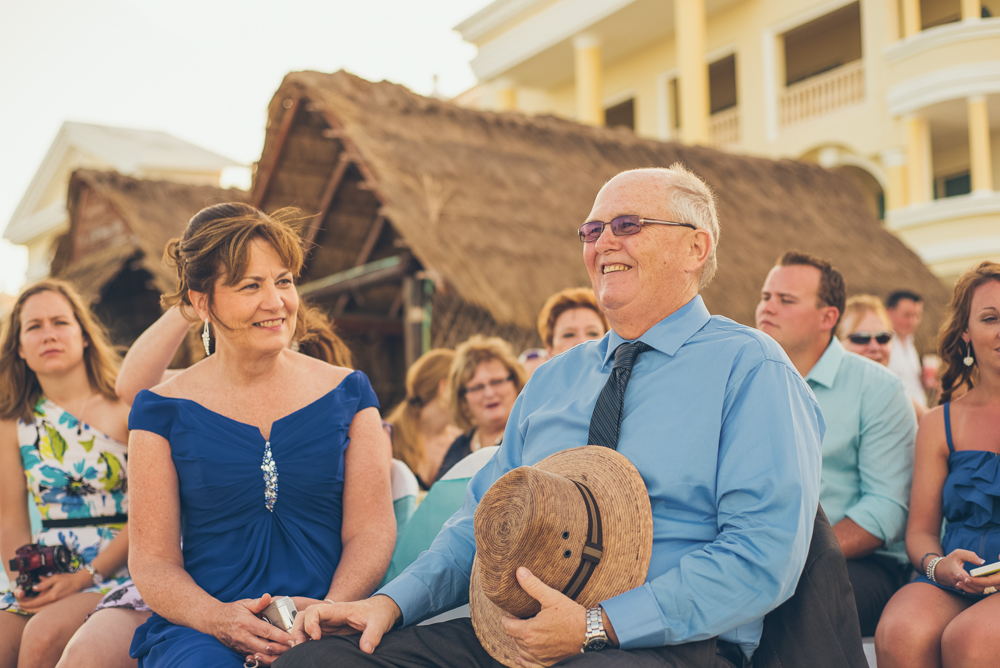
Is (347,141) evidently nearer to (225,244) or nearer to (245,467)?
(225,244)

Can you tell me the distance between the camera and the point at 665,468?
6.66 ft

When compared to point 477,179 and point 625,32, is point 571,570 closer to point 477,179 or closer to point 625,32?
point 477,179

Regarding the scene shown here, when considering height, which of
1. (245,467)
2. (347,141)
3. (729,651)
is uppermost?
(347,141)

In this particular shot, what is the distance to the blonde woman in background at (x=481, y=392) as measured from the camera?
176 inches

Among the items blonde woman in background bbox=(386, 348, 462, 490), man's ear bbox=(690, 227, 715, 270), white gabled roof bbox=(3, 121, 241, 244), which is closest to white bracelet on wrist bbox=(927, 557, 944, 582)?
man's ear bbox=(690, 227, 715, 270)

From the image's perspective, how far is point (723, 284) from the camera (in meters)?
8.56

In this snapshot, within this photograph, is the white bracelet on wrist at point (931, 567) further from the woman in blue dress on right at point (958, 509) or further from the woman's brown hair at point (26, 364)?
the woman's brown hair at point (26, 364)

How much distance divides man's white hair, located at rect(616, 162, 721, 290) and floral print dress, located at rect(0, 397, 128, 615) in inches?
92.1

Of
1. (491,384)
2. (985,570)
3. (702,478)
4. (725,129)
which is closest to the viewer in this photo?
(702,478)

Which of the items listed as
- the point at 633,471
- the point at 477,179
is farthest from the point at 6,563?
the point at 477,179

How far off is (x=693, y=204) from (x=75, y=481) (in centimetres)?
253

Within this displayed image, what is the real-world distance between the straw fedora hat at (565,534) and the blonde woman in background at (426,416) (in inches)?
133

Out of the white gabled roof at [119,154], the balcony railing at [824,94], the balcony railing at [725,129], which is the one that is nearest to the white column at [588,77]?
the balcony railing at [725,129]

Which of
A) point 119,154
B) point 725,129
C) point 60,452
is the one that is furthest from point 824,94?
point 119,154
